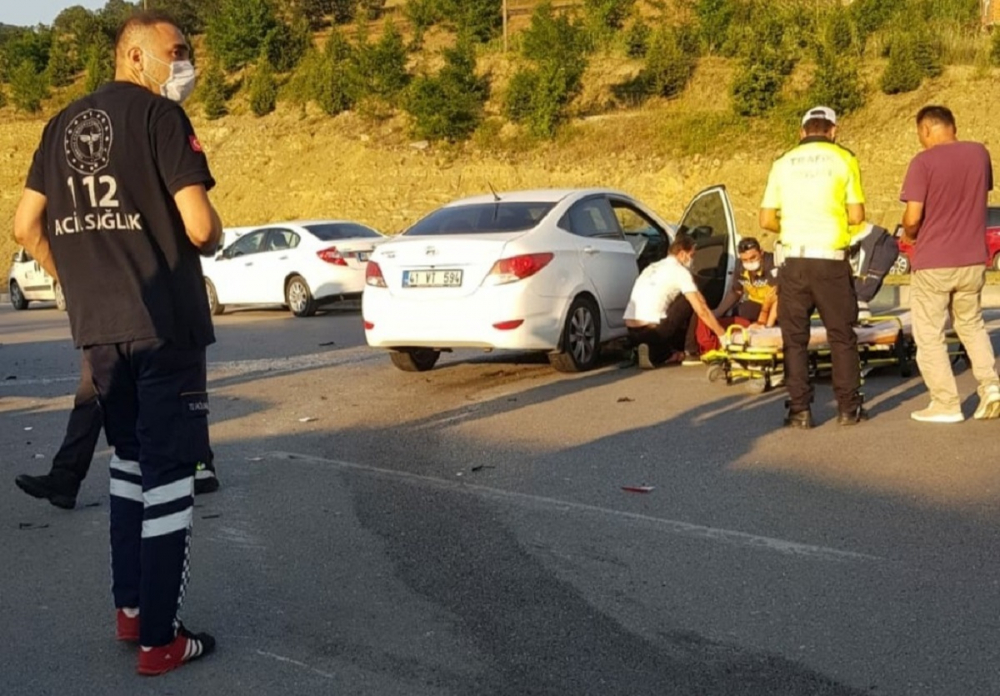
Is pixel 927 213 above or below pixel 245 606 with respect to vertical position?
above

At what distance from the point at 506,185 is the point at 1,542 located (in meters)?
34.5

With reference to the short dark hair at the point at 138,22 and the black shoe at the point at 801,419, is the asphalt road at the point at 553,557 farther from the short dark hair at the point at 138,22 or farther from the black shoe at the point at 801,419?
the short dark hair at the point at 138,22

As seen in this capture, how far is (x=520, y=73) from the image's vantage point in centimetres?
4297

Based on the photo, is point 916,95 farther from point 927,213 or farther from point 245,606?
point 245,606

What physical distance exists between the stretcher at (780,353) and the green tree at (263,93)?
3907 cm

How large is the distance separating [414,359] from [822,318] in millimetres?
4836

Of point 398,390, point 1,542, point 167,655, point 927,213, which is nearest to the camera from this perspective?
point 167,655

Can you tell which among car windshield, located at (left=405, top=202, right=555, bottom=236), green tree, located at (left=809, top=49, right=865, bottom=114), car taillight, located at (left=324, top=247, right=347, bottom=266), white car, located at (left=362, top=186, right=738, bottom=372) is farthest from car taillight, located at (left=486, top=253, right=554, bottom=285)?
green tree, located at (left=809, top=49, right=865, bottom=114)

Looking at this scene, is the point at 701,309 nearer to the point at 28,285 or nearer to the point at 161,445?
the point at 161,445

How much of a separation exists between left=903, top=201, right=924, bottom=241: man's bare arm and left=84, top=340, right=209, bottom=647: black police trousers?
18.1 feet

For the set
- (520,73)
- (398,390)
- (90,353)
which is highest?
(520,73)

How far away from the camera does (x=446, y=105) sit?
43.1 metres

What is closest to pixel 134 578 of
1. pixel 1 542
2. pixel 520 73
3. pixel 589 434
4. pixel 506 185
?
pixel 1 542

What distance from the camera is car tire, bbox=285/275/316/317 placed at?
2105cm
